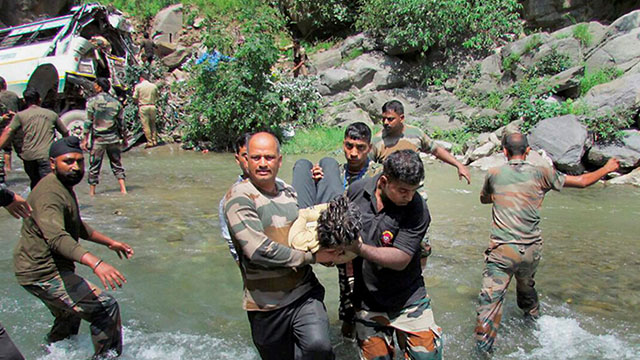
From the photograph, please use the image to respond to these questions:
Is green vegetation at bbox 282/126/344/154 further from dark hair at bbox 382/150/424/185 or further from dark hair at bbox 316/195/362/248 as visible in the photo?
dark hair at bbox 316/195/362/248

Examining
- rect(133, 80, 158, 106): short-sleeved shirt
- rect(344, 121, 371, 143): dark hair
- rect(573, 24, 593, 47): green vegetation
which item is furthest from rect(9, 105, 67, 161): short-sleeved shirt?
rect(573, 24, 593, 47): green vegetation

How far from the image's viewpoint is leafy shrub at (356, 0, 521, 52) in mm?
16047

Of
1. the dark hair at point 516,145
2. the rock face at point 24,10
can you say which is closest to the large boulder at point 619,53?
the dark hair at point 516,145

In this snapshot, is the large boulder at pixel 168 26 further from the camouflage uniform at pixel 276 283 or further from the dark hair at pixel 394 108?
the camouflage uniform at pixel 276 283

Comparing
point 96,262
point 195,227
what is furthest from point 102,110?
point 96,262

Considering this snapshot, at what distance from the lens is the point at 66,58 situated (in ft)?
37.9

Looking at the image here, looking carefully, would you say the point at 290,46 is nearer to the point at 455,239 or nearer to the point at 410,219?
the point at 455,239

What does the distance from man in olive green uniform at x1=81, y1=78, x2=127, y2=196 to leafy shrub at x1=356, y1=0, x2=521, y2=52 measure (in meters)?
10.9

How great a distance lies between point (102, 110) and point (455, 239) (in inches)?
245

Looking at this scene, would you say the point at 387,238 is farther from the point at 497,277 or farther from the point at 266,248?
the point at 497,277

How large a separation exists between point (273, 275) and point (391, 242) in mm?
728

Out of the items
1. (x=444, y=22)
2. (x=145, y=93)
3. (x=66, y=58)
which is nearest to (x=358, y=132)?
(x=66, y=58)

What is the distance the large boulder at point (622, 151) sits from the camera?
34.8 ft

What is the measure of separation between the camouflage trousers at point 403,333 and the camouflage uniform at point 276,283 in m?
0.36
